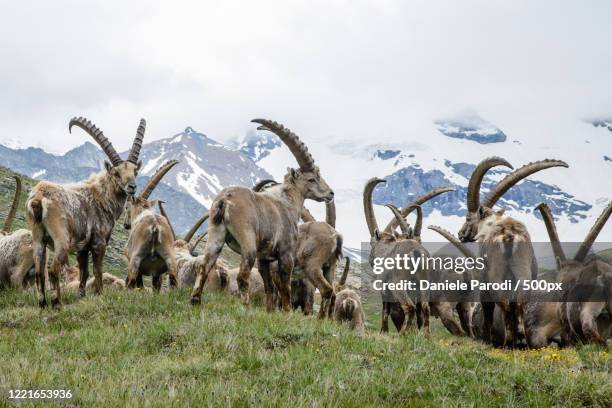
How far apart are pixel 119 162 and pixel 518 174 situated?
354 inches

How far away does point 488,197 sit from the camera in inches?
528

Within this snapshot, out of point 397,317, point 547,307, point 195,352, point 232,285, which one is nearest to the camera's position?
point 195,352

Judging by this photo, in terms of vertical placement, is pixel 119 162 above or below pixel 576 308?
above

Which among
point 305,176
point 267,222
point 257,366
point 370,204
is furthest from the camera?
point 370,204

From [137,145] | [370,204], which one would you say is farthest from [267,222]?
[370,204]

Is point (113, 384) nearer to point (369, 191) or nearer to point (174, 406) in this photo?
point (174, 406)

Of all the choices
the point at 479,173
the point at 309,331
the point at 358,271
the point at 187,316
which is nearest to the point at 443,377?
the point at 309,331

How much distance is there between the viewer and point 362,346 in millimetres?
8250

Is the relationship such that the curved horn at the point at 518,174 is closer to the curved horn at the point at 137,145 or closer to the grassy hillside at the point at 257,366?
the grassy hillside at the point at 257,366

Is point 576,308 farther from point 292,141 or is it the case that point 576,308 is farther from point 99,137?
point 99,137

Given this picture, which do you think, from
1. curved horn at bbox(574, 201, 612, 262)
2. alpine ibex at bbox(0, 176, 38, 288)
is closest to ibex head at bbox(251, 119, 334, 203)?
curved horn at bbox(574, 201, 612, 262)

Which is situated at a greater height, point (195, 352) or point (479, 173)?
point (479, 173)

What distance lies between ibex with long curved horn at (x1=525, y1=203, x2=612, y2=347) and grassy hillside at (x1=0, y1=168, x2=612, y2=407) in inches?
67.1

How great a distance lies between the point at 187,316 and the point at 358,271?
7979 cm
